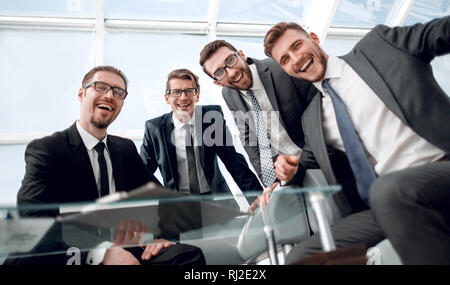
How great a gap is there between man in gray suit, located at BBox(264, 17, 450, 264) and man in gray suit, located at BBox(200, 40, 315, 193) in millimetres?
343

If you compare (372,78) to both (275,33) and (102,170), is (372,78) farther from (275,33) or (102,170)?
(102,170)

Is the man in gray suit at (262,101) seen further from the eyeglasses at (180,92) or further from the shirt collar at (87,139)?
the shirt collar at (87,139)

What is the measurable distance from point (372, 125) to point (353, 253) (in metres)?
0.84

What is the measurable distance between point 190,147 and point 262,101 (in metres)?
0.68

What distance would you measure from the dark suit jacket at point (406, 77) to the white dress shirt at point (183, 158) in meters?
0.99

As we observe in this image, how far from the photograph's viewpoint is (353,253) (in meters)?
1.02

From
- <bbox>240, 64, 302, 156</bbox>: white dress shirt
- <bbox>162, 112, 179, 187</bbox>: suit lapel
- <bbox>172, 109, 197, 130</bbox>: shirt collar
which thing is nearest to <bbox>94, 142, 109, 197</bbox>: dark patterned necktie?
<bbox>162, 112, 179, 187</bbox>: suit lapel

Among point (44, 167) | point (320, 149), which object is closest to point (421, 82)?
point (320, 149)

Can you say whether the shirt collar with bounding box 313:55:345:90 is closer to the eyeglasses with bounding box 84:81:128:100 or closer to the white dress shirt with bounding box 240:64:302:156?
the white dress shirt with bounding box 240:64:302:156

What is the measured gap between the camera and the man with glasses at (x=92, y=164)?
1.59 m

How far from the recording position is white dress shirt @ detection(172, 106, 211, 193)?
8.18 ft

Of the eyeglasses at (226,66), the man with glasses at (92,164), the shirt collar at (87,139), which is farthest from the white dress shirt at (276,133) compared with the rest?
the shirt collar at (87,139)
